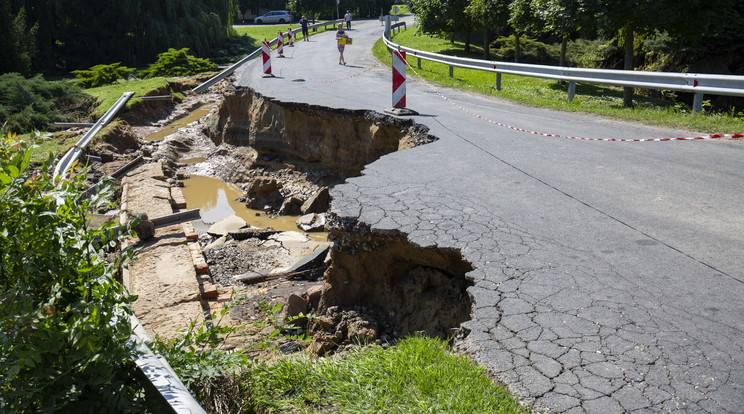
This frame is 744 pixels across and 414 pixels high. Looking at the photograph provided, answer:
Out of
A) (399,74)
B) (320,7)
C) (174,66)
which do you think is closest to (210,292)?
(399,74)

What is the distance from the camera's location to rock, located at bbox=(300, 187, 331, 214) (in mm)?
12797

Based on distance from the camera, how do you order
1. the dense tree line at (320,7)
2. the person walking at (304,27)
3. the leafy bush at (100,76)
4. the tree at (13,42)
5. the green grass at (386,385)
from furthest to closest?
the dense tree line at (320,7) < the person walking at (304,27) < the leafy bush at (100,76) < the tree at (13,42) < the green grass at (386,385)

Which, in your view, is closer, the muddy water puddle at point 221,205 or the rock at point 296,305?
the rock at point 296,305

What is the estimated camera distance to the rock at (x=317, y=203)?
42.0 ft

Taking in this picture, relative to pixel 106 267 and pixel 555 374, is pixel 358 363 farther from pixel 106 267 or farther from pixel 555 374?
pixel 106 267

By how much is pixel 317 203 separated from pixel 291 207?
707 mm

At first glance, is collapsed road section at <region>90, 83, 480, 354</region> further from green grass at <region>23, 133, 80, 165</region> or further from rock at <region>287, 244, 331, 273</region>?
green grass at <region>23, 133, 80, 165</region>

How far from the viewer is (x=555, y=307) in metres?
4.45

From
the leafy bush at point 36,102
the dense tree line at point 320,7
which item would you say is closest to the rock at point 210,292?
the leafy bush at point 36,102

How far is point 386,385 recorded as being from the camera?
12.6 feet

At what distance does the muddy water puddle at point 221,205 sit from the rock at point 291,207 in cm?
19

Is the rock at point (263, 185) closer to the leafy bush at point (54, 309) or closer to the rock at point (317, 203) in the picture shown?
the rock at point (317, 203)

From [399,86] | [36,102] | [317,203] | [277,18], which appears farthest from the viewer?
[277,18]

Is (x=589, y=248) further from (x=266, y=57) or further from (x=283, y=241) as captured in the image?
(x=266, y=57)
